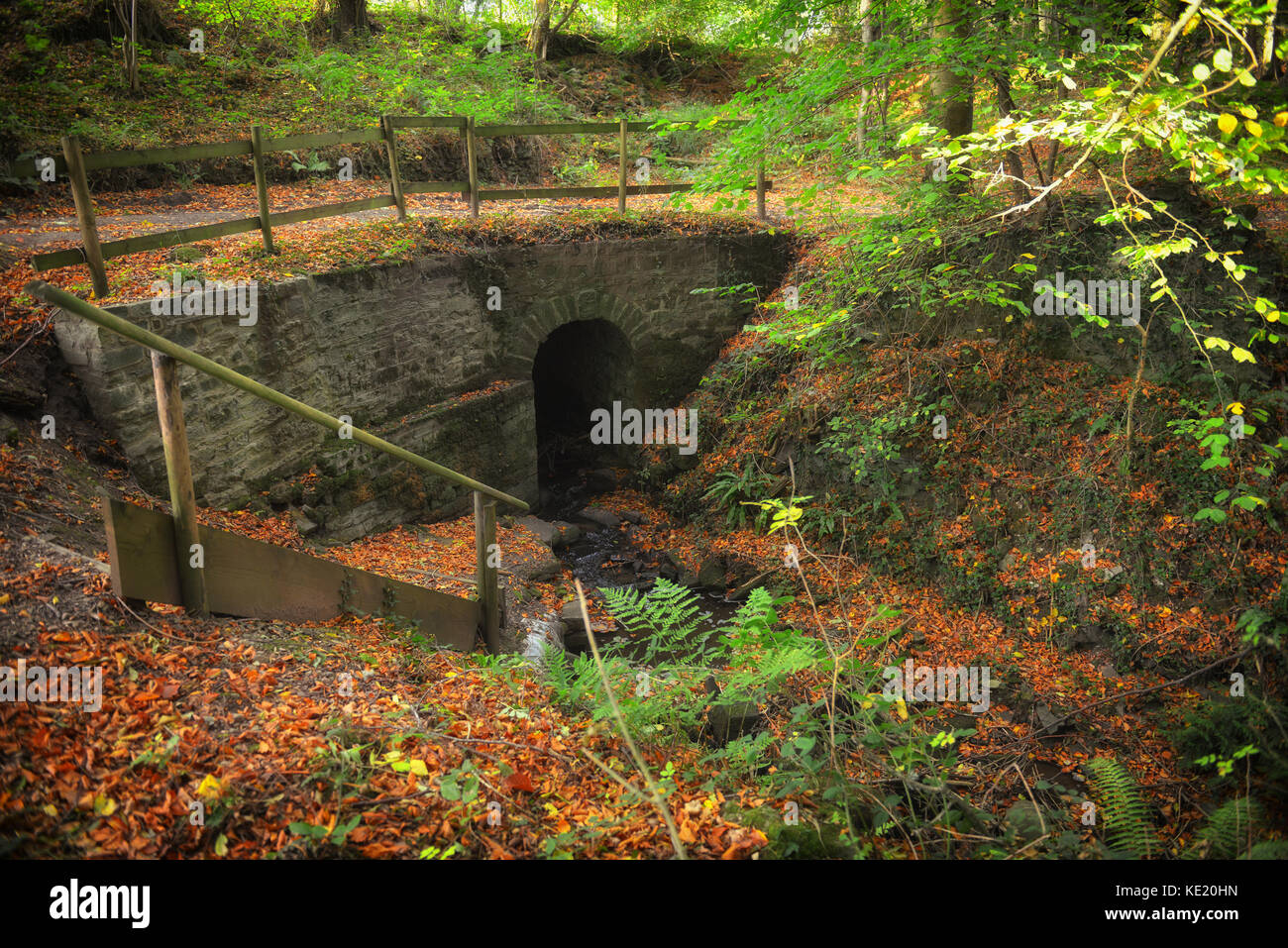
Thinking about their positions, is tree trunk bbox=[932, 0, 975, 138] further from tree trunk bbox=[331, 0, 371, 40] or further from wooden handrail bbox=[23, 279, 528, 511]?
tree trunk bbox=[331, 0, 371, 40]

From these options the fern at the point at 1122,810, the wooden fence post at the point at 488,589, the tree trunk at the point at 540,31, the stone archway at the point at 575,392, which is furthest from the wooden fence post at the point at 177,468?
the tree trunk at the point at 540,31

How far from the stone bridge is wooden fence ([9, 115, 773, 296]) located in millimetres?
625

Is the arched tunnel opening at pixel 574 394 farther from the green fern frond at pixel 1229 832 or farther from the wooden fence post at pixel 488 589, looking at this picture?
the green fern frond at pixel 1229 832

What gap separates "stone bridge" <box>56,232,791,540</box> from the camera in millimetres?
7152

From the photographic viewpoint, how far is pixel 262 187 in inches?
310

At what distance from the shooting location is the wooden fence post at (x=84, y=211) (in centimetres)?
622

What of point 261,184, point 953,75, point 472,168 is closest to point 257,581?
point 261,184

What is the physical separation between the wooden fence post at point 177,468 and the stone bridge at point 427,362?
11.5 feet

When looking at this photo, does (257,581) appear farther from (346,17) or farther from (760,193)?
(346,17)

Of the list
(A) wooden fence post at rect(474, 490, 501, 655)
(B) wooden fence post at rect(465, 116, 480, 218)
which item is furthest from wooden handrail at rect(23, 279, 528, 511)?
(B) wooden fence post at rect(465, 116, 480, 218)

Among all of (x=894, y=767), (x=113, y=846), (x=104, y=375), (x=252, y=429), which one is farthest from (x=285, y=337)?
(x=894, y=767)

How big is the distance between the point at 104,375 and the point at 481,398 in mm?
4730

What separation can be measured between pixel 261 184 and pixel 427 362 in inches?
110
